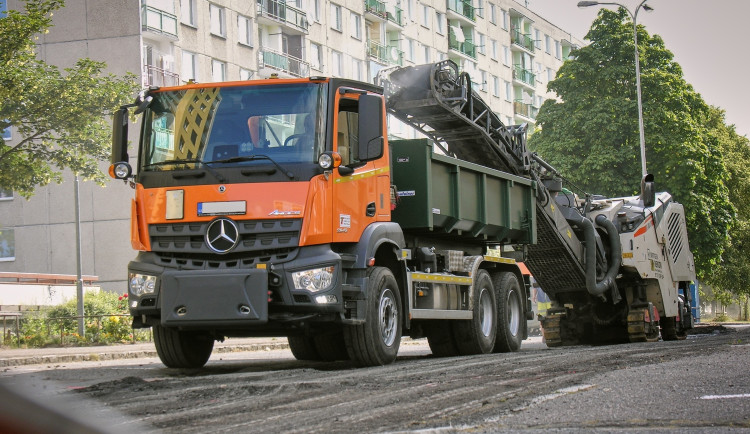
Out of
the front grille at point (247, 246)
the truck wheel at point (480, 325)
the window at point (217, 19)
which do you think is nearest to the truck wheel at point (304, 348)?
the truck wheel at point (480, 325)

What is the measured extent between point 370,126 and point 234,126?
1.42m

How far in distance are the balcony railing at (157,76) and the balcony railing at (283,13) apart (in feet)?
24.3

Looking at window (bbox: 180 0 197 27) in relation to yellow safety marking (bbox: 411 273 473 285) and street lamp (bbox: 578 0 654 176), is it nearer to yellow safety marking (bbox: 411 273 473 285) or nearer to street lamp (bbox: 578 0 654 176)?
street lamp (bbox: 578 0 654 176)

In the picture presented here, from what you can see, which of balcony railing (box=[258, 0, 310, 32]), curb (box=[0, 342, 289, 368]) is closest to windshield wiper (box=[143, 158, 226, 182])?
curb (box=[0, 342, 289, 368])

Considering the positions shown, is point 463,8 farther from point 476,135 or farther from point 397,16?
point 476,135

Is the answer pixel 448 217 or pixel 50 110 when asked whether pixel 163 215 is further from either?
pixel 50 110

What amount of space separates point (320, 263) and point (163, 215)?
175 centimetres

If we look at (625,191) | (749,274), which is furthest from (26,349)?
(749,274)

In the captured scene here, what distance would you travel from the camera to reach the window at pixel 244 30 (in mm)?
44969

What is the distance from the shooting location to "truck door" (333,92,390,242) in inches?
430

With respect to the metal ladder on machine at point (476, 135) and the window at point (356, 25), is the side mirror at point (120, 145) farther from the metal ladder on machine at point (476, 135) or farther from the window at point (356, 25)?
the window at point (356, 25)

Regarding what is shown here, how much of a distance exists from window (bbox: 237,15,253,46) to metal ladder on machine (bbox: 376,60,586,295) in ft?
93.9

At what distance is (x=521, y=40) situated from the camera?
78562 millimetres

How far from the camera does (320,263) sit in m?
10.5
